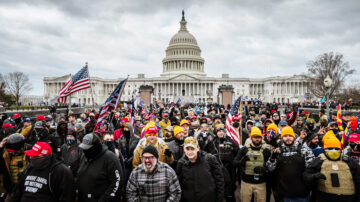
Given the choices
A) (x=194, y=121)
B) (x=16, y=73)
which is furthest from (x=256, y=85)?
(x=194, y=121)

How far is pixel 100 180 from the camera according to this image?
3.74m

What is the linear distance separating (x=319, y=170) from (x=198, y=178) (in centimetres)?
206

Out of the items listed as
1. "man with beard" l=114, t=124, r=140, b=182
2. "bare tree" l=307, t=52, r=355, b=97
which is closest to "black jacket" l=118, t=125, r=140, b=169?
"man with beard" l=114, t=124, r=140, b=182

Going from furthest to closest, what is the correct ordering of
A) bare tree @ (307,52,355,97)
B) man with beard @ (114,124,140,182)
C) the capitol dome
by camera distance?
the capitol dome
bare tree @ (307,52,355,97)
man with beard @ (114,124,140,182)

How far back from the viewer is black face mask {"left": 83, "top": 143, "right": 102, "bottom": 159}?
3799 mm

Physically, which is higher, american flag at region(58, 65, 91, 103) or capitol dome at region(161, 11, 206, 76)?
capitol dome at region(161, 11, 206, 76)

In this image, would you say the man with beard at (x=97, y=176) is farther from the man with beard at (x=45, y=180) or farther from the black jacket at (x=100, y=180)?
the man with beard at (x=45, y=180)

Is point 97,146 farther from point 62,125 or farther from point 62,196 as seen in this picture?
point 62,125

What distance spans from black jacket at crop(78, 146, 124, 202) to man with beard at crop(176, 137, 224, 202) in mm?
1039

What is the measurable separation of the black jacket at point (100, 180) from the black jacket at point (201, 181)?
3.37 feet

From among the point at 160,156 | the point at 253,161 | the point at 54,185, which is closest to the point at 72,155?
the point at 54,185

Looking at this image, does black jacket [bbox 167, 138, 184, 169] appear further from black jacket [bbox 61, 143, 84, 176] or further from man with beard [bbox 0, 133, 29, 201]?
man with beard [bbox 0, 133, 29, 201]

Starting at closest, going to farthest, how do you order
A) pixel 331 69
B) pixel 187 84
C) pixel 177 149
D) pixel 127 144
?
pixel 177 149 < pixel 127 144 < pixel 331 69 < pixel 187 84

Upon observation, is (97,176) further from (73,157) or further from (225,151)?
(225,151)
